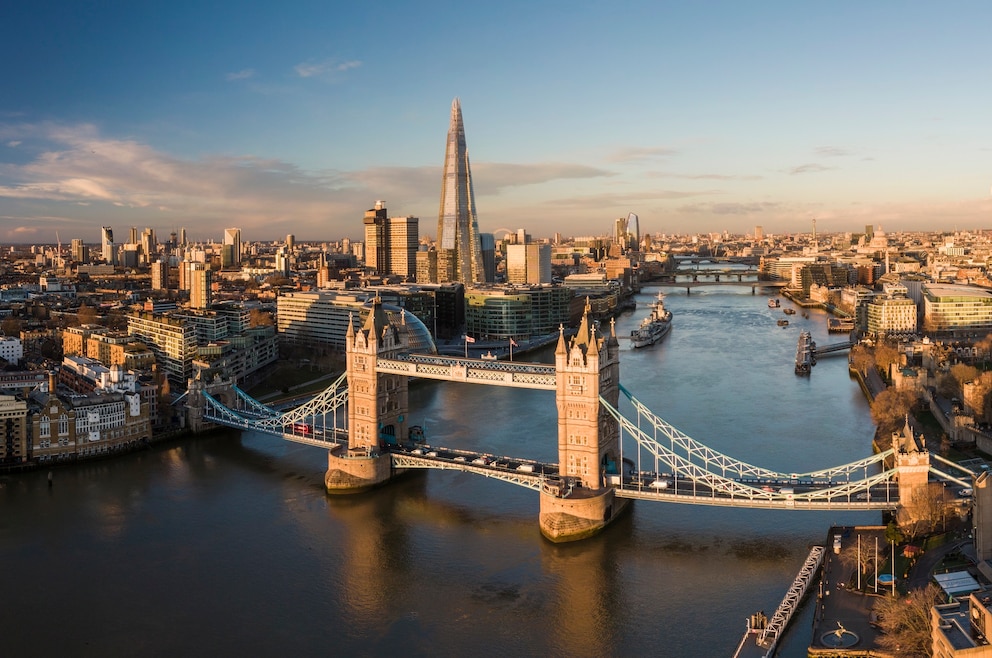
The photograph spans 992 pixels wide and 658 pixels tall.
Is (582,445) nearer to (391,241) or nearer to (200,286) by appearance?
(200,286)

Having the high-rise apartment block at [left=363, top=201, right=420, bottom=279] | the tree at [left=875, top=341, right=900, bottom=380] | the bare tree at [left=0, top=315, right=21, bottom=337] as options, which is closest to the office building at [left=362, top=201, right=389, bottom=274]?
the high-rise apartment block at [left=363, top=201, right=420, bottom=279]

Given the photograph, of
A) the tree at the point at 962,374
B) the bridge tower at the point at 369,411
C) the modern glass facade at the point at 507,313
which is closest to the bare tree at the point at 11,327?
the modern glass facade at the point at 507,313

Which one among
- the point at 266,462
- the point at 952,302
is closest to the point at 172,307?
the point at 266,462

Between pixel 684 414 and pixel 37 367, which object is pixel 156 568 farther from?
pixel 37 367

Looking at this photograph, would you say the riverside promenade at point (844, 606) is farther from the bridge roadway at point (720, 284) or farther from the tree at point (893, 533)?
the bridge roadway at point (720, 284)

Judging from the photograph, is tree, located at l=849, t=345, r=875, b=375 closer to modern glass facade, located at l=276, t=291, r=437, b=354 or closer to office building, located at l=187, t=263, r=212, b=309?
modern glass facade, located at l=276, t=291, r=437, b=354

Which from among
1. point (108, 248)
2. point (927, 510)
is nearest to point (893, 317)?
point (927, 510)
